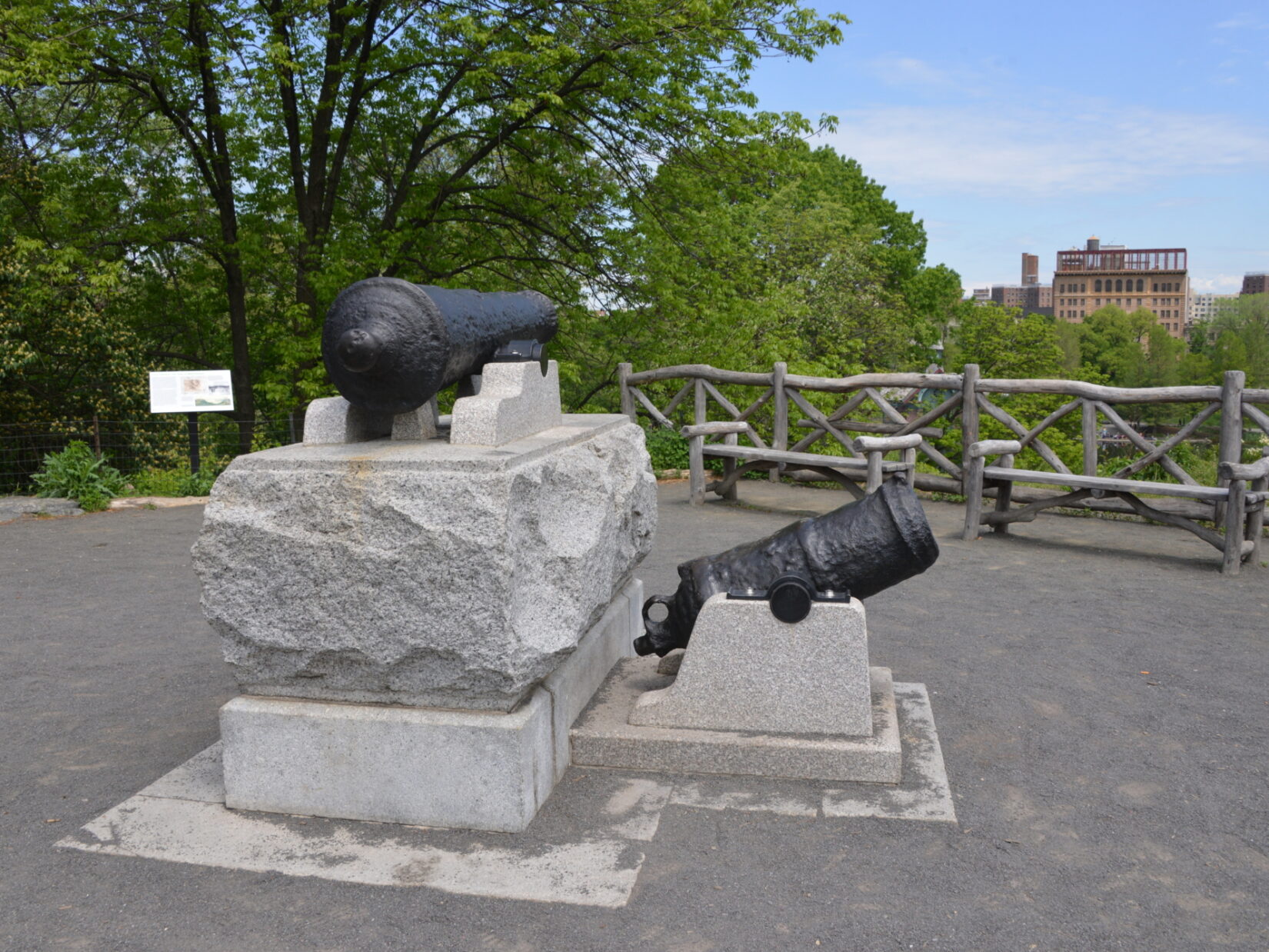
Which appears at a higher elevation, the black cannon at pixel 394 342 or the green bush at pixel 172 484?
the black cannon at pixel 394 342

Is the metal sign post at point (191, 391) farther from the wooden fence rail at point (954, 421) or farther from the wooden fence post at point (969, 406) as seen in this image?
the wooden fence post at point (969, 406)

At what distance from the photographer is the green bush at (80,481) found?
11.4 meters

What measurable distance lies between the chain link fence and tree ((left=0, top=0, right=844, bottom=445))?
57cm

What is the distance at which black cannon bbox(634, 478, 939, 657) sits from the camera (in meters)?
4.27

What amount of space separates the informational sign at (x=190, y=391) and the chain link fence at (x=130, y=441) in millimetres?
306

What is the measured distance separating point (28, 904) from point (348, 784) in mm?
1044

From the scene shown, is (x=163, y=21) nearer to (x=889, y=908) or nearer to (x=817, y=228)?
(x=889, y=908)

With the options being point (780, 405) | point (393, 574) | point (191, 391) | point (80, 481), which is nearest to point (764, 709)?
point (393, 574)

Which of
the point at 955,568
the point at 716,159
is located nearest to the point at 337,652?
the point at 955,568

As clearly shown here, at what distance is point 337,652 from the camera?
3.79 m

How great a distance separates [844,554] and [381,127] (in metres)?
12.7

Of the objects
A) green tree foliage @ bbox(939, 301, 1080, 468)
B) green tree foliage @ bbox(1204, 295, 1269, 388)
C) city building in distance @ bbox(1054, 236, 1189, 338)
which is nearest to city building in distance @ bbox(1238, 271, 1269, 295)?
city building in distance @ bbox(1054, 236, 1189, 338)

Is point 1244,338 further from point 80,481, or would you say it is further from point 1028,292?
point 1028,292

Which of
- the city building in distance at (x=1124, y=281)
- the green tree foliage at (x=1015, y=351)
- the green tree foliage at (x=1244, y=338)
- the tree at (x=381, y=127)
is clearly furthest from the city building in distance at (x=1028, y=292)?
the tree at (x=381, y=127)
